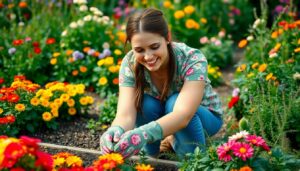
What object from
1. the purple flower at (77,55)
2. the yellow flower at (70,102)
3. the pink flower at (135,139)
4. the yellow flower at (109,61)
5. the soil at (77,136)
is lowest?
the soil at (77,136)

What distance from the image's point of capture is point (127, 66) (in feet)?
10.6

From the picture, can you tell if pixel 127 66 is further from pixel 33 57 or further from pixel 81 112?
pixel 33 57

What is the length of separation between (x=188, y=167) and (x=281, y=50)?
183cm

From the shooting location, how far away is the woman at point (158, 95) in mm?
2820

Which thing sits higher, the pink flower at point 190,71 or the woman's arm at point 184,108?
the pink flower at point 190,71

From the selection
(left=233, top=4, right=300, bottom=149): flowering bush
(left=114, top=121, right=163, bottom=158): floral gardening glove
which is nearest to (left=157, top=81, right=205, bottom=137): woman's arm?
(left=114, top=121, right=163, bottom=158): floral gardening glove

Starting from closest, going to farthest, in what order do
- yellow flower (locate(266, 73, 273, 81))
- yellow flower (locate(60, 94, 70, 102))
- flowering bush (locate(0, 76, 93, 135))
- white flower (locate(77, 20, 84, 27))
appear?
flowering bush (locate(0, 76, 93, 135)) → yellow flower (locate(266, 73, 273, 81)) → yellow flower (locate(60, 94, 70, 102)) → white flower (locate(77, 20, 84, 27))

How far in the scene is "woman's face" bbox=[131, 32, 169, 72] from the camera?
9.60 feet

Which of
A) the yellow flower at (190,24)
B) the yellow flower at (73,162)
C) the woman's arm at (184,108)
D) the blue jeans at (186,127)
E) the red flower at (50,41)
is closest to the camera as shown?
the yellow flower at (73,162)

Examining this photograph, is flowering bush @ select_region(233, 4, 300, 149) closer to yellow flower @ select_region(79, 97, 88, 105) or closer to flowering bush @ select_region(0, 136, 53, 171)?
yellow flower @ select_region(79, 97, 88, 105)

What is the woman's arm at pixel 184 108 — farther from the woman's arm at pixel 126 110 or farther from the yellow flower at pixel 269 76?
the yellow flower at pixel 269 76

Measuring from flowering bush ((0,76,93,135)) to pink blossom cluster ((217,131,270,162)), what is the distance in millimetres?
1386

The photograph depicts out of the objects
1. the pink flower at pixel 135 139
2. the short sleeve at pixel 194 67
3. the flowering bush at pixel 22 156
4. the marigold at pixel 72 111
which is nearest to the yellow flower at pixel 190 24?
the marigold at pixel 72 111

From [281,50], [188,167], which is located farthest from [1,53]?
[188,167]
